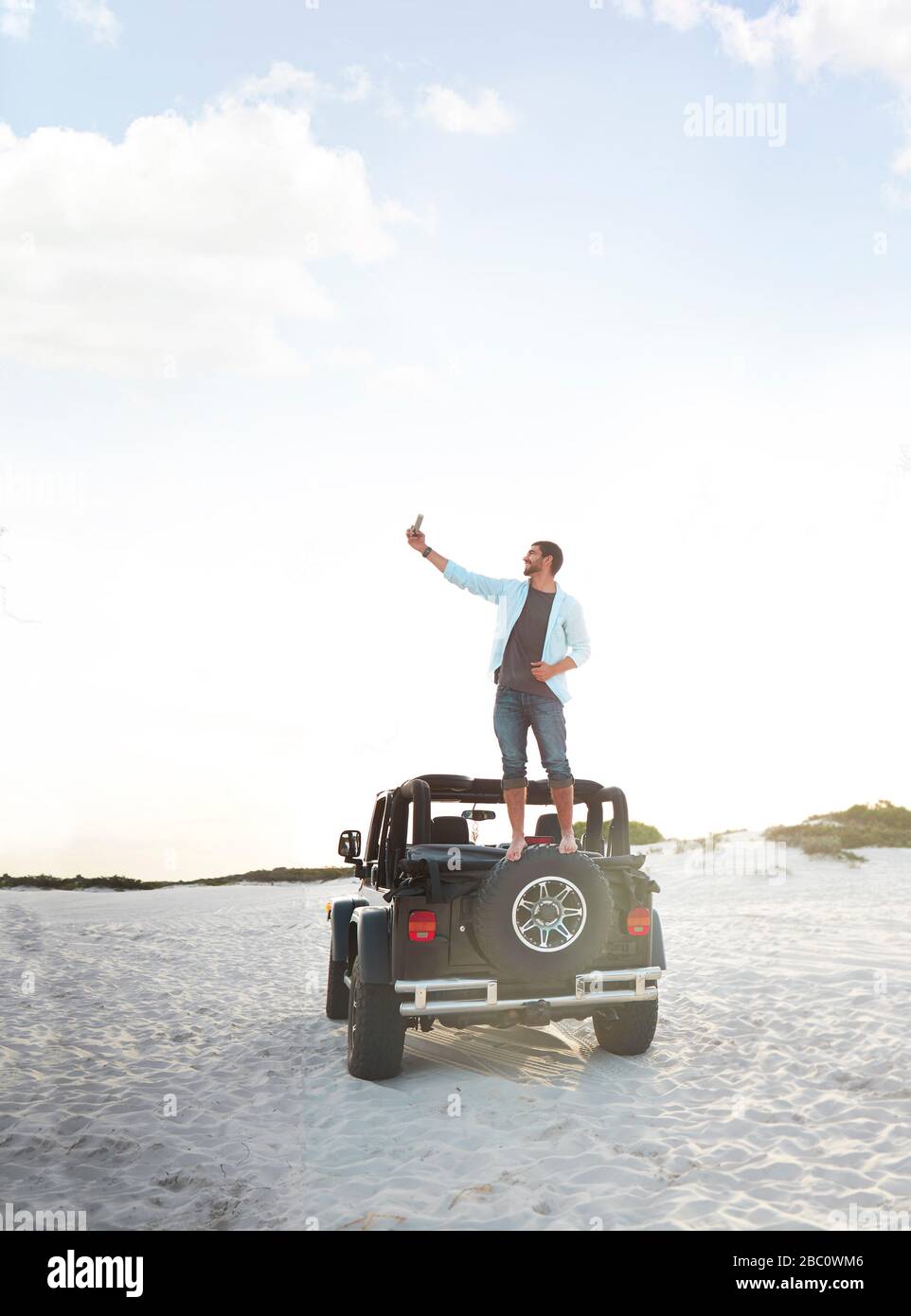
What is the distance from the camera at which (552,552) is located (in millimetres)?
7336

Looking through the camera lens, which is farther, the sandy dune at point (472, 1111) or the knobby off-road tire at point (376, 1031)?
the knobby off-road tire at point (376, 1031)

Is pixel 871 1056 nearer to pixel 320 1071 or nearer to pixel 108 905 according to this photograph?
pixel 320 1071

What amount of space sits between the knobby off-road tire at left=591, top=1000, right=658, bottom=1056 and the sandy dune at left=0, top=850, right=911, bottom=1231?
158mm

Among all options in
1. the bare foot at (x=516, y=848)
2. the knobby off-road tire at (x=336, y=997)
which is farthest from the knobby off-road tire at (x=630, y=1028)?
the knobby off-road tire at (x=336, y=997)

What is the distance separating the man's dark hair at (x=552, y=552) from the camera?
24.0ft

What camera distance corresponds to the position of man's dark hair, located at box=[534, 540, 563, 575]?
733cm

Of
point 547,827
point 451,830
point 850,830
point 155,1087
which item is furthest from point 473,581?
point 850,830

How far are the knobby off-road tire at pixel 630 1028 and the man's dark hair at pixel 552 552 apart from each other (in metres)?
3.59

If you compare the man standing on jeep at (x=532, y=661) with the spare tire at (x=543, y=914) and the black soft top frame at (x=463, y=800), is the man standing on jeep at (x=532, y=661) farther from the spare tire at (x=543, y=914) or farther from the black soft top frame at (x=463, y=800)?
the black soft top frame at (x=463, y=800)

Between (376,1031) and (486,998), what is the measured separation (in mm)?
1019

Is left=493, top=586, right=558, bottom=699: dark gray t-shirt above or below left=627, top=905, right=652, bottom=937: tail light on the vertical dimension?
above

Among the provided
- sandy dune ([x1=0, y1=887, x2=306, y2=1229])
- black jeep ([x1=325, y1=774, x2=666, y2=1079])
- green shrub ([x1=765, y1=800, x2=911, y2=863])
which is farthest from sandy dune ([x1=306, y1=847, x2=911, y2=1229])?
green shrub ([x1=765, y1=800, x2=911, y2=863])

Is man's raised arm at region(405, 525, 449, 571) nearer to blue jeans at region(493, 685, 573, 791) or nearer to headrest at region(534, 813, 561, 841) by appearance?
blue jeans at region(493, 685, 573, 791)

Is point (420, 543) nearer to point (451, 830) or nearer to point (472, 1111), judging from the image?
point (451, 830)
